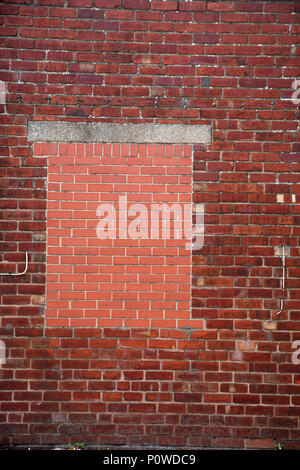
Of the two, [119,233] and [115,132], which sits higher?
[115,132]

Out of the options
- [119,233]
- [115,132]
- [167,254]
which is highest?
[115,132]

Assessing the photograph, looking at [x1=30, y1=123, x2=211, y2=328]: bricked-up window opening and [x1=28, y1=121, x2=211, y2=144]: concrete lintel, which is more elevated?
[x1=28, y1=121, x2=211, y2=144]: concrete lintel

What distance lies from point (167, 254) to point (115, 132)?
1.16 meters

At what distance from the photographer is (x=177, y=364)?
3588 millimetres

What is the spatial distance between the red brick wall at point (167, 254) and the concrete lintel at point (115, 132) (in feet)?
0.26

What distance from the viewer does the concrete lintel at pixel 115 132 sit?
360 cm

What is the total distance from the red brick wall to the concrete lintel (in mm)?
78

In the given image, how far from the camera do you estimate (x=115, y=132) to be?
3604mm

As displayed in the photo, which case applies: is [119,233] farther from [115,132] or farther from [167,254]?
[115,132]

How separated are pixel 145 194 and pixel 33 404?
2.07 metres

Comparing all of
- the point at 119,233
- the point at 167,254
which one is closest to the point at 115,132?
the point at 119,233

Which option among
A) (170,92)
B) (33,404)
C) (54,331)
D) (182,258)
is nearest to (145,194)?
(182,258)

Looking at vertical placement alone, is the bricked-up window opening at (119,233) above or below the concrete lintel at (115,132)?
below

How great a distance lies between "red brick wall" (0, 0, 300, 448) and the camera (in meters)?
3.57
